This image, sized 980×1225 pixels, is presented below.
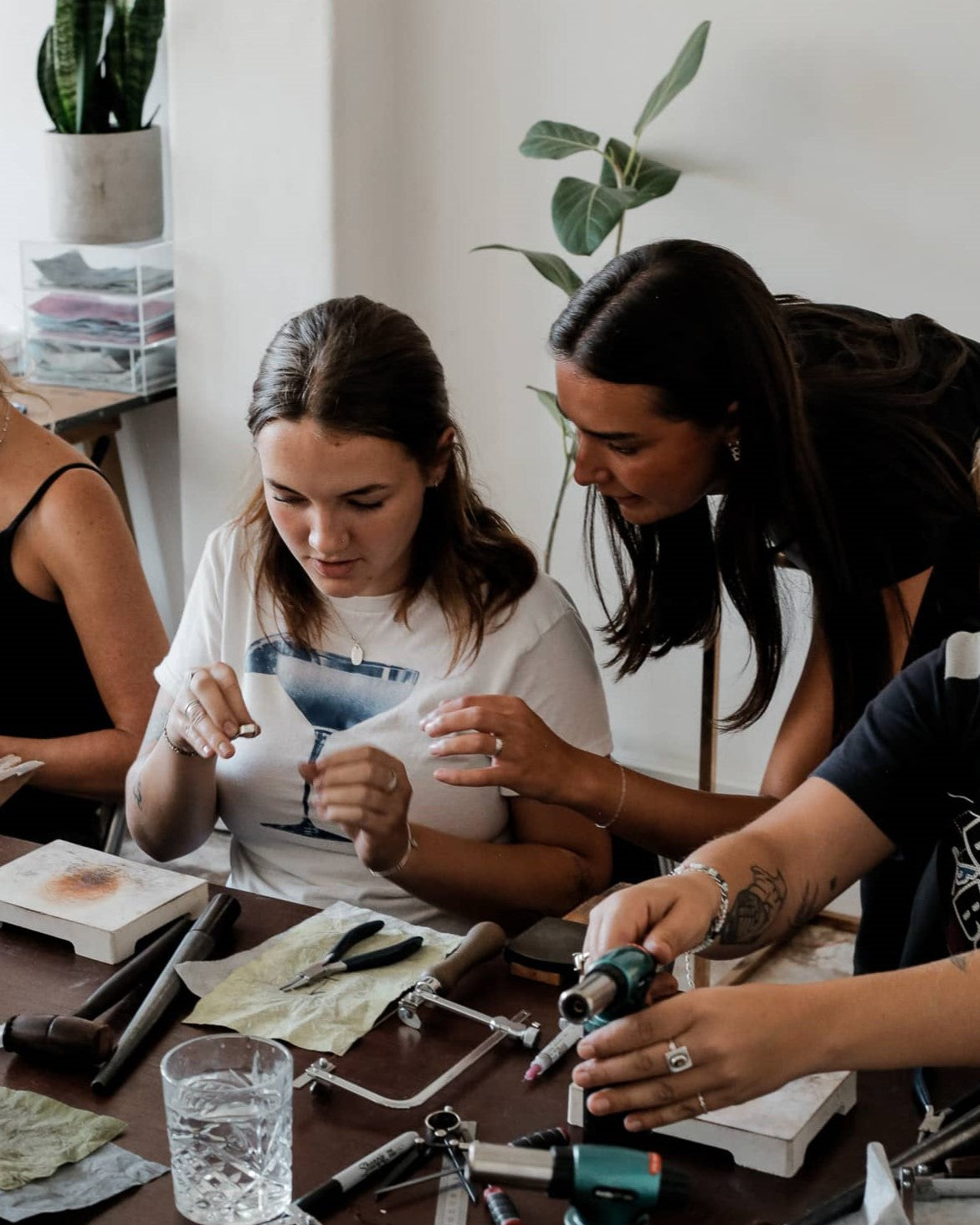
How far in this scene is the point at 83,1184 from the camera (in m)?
1.11

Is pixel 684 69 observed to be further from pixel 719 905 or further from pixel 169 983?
pixel 169 983

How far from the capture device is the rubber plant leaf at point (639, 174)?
2.98m

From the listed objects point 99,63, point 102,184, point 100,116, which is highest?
point 99,63

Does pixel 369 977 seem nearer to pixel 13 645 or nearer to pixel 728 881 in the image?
pixel 728 881

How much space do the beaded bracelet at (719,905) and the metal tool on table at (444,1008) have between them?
6.3 inches

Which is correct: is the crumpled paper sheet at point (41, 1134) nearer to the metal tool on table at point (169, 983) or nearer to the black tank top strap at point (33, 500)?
the metal tool on table at point (169, 983)

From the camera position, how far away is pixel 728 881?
4.39 ft

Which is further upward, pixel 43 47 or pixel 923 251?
pixel 43 47

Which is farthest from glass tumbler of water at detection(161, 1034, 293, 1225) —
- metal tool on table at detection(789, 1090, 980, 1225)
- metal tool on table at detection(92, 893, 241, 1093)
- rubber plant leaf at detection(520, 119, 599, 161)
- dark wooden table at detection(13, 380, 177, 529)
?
dark wooden table at detection(13, 380, 177, 529)

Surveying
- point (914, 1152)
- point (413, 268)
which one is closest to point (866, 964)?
point (914, 1152)

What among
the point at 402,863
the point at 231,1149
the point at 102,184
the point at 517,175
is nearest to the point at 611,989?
the point at 231,1149

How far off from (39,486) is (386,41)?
1.71 m

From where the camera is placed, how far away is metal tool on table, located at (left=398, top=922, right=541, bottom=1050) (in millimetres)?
1310

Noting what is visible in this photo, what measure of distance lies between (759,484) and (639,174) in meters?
1.51
